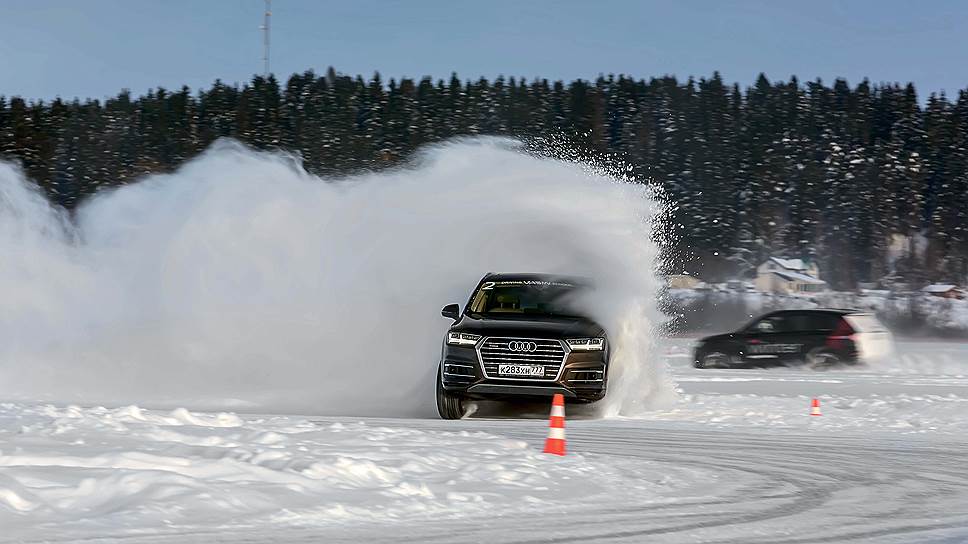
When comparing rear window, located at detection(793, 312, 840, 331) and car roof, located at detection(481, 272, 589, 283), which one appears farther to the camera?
rear window, located at detection(793, 312, 840, 331)

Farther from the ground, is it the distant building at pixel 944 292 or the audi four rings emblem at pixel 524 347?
the distant building at pixel 944 292

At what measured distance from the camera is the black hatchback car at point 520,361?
14.1 meters

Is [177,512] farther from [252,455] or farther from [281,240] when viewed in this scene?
[281,240]

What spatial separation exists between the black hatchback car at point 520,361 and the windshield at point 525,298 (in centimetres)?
34

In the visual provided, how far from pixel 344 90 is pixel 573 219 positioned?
293 feet

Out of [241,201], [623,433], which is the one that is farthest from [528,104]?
[623,433]

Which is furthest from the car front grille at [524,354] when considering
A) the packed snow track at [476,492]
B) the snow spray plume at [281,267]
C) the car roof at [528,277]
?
the snow spray plume at [281,267]

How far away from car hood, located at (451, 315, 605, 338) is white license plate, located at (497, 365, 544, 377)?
35cm

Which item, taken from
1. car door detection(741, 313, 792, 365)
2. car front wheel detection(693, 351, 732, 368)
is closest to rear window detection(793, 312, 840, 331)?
car door detection(741, 313, 792, 365)

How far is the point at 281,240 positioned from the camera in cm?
2225

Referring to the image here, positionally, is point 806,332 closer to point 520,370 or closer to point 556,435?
point 520,370

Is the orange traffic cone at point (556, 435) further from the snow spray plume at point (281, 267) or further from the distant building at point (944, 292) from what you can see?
the distant building at point (944, 292)

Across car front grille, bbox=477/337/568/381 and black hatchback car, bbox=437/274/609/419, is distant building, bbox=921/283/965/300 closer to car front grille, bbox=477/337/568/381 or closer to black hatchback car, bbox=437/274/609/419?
black hatchback car, bbox=437/274/609/419

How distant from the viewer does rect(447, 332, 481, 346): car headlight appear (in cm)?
1420
